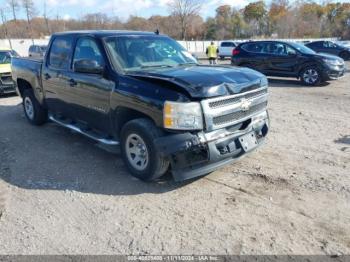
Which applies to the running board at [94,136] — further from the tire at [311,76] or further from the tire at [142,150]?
the tire at [311,76]

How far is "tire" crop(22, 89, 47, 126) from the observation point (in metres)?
7.27

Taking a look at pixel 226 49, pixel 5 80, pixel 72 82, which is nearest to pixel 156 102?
pixel 72 82

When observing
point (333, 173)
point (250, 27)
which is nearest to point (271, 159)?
point (333, 173)

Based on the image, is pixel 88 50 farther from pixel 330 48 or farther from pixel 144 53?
pixel 330 48

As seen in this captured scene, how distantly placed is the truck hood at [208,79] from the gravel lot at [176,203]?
4.09 ft

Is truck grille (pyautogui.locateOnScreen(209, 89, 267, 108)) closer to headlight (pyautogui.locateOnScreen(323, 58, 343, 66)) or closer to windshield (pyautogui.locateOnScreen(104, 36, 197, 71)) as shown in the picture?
windshield (pyautogui.locateOnScreen(104, 36, 197, 71))

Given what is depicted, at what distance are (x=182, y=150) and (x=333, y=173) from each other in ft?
7.55

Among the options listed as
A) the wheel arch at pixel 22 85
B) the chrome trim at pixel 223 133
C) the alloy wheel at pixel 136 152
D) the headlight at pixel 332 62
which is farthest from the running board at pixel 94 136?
the headlight at pixel 332 62

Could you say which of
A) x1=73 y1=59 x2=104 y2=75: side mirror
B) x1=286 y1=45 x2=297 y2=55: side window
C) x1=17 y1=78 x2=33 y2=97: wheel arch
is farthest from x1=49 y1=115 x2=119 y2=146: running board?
x1=286 y1=45 x2=297 y2=55: side window

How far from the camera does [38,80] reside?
689 centimetres

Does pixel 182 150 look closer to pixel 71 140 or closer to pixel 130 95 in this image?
pixel 130 95

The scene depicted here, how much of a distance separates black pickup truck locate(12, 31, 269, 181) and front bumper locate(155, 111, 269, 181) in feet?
0.04

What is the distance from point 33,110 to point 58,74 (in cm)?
181

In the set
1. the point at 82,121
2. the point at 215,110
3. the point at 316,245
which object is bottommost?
the point at 316,245
